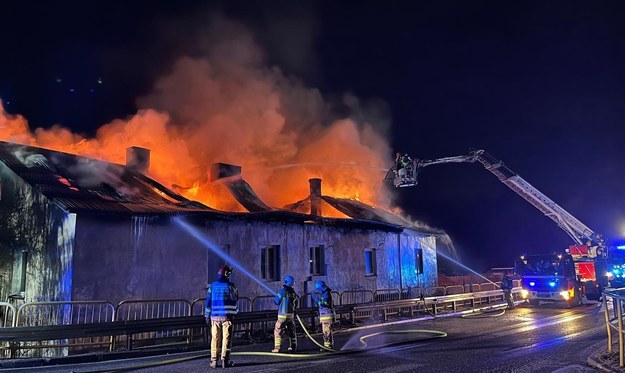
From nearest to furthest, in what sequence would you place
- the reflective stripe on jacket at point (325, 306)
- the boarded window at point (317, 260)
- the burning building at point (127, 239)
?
the reflective stripe on jacket at point (325, 306)
the burning building at point (127, 239)
the boarded window at point (317, 260)

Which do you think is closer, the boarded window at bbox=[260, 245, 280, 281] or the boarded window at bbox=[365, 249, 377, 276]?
the boarded window at bbox=[260, 245, 280, 281]

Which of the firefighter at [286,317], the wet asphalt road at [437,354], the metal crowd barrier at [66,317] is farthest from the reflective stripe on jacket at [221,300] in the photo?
the metal crowd barrier at [66,317]

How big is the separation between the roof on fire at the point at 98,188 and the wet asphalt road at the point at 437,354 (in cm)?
471

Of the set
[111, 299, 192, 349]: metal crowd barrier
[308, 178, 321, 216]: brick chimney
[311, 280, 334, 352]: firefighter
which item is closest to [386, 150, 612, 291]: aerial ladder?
[308, 178, 321, 216]: brick chimney

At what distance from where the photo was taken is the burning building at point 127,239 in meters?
12.6

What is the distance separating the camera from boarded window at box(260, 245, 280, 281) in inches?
686

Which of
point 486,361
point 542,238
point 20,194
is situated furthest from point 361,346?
point 542,238

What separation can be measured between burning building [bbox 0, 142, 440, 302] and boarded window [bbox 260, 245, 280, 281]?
37 millimetres

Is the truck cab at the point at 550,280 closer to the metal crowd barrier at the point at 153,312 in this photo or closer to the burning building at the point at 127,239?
the burning building at the point at 127,239

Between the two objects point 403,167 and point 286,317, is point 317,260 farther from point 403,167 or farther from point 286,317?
point 286,317

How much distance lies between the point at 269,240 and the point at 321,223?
2724 mm

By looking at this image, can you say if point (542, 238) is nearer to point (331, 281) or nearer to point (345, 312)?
point (331, 281)

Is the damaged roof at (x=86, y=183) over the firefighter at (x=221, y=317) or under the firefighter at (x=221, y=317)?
over

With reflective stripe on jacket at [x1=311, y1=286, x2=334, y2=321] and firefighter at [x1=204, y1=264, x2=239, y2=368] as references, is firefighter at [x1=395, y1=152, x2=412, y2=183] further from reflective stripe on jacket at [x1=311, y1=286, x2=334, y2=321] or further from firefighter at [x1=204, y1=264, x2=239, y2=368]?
firefighter at [x1=204, y1=264, x2=239, y2=368]
